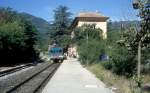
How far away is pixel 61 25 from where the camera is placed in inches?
5576

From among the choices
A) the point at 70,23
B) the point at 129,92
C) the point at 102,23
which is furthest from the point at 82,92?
the point at 70,23

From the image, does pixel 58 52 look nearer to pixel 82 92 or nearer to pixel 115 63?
pixel 115 63

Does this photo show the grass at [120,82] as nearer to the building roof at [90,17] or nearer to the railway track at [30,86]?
the railway track at [30,86]

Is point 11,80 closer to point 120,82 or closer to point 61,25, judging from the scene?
point 120,82

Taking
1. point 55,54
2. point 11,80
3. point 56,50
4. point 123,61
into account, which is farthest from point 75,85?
point 56,50

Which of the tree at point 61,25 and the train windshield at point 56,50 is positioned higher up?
the tree at point 61,25

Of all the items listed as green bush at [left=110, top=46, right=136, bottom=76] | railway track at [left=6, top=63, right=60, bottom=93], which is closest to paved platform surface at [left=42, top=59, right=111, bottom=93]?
railway track at [left=6, top=63, right=60, bottom=93]

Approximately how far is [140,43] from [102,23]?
354ft

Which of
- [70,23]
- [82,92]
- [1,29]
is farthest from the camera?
[70,23]

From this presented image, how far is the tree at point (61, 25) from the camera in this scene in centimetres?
13400

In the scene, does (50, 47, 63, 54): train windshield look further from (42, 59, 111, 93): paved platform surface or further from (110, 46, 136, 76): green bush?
(110, 46, 136, 76): green bush

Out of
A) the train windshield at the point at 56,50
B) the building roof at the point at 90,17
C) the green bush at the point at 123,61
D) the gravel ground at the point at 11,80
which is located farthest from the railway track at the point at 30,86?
the building roof at the point at 90,17

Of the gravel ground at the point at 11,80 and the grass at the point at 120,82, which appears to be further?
the gravel ground at the point at 11,80

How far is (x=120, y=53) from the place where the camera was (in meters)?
31.5
